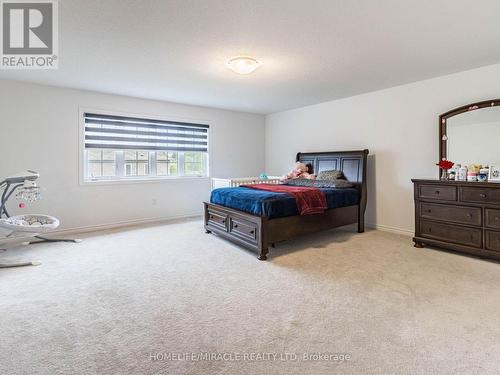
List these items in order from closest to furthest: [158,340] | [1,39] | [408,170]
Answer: [158,340] < [1,39] < [408,170]

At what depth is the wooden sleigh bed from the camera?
342 cm

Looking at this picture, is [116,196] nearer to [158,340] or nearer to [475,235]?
[158,340]

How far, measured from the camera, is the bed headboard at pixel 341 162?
4.64 metres

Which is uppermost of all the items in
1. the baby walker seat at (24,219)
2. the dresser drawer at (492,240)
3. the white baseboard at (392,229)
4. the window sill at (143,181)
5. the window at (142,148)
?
the window at (142,148)

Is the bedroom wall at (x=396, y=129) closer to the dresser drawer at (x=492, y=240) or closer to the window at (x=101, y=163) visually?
the dresser drawer at (x=492, y=240)

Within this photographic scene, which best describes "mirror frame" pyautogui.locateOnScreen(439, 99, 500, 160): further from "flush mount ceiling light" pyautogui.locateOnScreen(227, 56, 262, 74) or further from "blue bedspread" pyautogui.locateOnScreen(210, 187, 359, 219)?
"flush mount ceiling light" pyautogui.locateOnScreen(227, 56, 262, 74)

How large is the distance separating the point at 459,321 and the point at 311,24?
2.59m

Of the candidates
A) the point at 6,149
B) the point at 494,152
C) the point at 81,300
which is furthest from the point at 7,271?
the point at 494,152

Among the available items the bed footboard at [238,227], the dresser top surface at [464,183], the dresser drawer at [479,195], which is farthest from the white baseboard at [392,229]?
the bed footboard at [238,227]

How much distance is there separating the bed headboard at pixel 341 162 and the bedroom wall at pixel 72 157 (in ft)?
6.64

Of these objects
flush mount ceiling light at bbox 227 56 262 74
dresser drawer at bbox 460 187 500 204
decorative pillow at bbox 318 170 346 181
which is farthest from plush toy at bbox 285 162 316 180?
flush mount ceiling light at bbox 227 56 262 74

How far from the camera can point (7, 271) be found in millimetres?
3000

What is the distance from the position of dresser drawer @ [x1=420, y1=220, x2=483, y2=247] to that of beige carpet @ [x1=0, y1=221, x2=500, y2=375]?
199 millimetres

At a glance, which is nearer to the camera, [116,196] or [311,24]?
[311,24]
